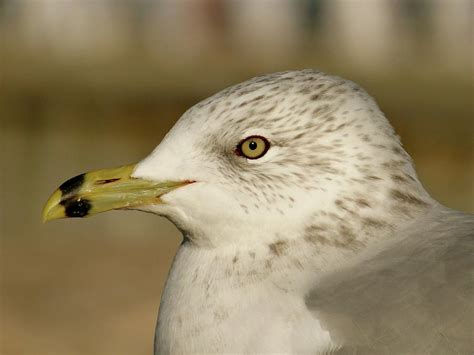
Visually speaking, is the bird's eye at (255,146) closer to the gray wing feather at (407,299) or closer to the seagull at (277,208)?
the seagull at (277,208)

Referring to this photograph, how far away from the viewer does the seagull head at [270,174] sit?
301 centimetres

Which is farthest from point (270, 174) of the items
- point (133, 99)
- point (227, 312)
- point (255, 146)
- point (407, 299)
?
point (133, 99)

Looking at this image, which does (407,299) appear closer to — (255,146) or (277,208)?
(277,208)

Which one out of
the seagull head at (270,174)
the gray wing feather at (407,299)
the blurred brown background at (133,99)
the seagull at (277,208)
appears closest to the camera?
the gray wing feather at (407,299)

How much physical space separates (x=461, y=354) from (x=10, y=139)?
7677 mm

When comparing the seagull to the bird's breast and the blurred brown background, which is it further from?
the blurred brown background

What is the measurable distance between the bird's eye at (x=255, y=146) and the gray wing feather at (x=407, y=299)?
1.23ft

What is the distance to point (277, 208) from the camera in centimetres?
302

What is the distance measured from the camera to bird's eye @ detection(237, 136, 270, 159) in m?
3.07

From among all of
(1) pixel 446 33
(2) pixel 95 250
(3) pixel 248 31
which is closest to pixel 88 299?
(2) pixel 95 250

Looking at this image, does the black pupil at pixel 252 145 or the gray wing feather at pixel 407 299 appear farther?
the black pupil at pixel 252 145

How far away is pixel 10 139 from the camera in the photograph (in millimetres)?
9914

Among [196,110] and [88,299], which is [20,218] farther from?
[196,110]

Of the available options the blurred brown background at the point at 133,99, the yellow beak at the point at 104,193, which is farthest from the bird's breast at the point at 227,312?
the blurred brown background at the point at 133,99
